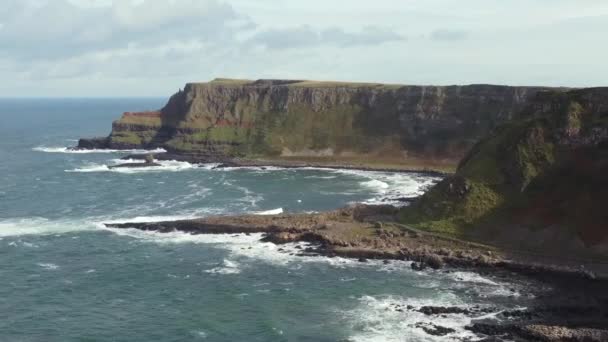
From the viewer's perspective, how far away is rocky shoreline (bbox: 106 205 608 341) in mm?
59219

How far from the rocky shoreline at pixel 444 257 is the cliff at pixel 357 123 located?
68898 mm

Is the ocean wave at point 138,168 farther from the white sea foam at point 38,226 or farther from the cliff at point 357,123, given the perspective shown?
the white sea foam at point 38,226

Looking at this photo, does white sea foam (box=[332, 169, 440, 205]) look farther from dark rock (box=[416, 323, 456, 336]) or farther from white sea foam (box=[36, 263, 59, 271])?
white sea foam (box=[36, 263, 59, 271])

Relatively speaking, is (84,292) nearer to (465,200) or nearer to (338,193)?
(465,200)

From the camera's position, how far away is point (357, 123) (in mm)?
185000

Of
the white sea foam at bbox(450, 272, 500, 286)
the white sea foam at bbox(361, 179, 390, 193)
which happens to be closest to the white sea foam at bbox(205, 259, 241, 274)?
the white sea foam at bbox(450, 272, 500, 286)

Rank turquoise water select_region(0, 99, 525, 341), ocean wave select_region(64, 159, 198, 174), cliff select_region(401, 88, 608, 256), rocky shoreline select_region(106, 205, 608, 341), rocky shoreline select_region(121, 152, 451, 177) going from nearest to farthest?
1. rocky shoreline select_region(106, 205, 608, 341)
2. turquoise water select_region(0, 99, 525, 341)
3. cliff select_region(401, 88, 608, 256)
4. rocky shoreline select_region(121, 152, 451, 177)
5. ocean wave select_region(64, 159, 198, 174)

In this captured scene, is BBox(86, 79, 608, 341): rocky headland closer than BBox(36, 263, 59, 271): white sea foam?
Yes

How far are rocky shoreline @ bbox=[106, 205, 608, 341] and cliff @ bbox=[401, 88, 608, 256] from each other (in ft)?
16.9

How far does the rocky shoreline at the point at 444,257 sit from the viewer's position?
5922 centimetres

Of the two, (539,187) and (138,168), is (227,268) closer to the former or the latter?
(539,187)

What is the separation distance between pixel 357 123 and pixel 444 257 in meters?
107

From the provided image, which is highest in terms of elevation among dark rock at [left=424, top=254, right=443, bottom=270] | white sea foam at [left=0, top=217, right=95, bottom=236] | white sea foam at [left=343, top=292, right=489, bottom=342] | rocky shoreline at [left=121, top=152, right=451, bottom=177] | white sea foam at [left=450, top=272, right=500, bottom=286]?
rocky shoreline at [left=121, top=152, right=451, bottom=177]

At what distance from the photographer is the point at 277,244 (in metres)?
90.6
